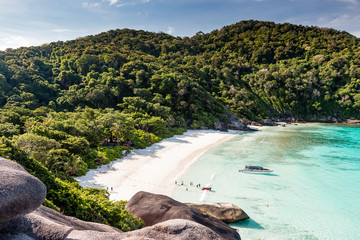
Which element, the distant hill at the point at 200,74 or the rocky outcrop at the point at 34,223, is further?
the distant hill at the point at 200,74

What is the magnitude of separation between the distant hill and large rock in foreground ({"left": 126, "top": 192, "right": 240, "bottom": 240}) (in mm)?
40022

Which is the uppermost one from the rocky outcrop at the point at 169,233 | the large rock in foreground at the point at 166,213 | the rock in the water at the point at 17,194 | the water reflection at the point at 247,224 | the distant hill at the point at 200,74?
the distant hill at the point at 200,74

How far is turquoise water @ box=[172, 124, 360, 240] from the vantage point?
52.3 ft

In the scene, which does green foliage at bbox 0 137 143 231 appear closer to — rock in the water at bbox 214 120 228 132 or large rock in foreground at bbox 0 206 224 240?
large rock in foreground at bbox 0 206 224 240

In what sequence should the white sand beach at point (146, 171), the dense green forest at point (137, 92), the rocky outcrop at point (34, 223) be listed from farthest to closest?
1. the white sand beach at point (146, 171)
2. the dense green forest at point (137, 92)
3. the rocky outcrop at point (34, 223)

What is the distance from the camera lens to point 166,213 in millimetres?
11883

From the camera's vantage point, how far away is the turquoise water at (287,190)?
52.3ft

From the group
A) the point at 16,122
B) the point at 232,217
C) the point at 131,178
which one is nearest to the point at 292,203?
the point at 232,217

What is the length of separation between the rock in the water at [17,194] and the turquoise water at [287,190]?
14.4 metres

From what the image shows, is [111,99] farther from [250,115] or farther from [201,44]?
[201,44]

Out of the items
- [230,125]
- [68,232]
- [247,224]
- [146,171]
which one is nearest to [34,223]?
[68,232]

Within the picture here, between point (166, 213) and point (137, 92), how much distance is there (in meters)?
52.0

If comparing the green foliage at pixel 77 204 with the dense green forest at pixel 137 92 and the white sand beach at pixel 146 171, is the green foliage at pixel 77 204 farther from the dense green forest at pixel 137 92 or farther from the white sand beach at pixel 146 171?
the white sand beach at pixel 146 171

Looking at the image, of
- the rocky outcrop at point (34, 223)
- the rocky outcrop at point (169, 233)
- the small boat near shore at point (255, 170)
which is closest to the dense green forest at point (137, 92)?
the rocky outcrop at point (34, 223)
